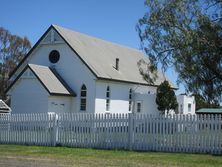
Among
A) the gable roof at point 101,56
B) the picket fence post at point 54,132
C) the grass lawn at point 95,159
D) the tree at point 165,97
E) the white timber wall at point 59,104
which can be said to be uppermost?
the gable roof at point 101,56

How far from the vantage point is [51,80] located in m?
38.2

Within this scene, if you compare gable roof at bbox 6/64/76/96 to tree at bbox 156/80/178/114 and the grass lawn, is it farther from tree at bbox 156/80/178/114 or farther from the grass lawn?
the grass lawn

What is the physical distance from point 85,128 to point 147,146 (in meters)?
3.21

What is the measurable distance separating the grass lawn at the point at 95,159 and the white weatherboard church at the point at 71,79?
61.2 ft

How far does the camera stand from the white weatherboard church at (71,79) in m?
37.5

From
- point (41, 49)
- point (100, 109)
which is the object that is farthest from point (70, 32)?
point (100, 109)

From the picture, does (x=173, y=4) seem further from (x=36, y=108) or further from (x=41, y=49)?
(x=41, y=49)

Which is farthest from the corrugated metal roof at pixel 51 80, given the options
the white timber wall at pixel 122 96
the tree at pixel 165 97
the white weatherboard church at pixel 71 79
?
the tree at pixel 165 97

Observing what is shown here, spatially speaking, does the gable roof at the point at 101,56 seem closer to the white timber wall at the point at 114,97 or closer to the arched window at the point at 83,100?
the white timber wall at the point at 114,97

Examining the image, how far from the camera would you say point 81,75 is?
39375 mm

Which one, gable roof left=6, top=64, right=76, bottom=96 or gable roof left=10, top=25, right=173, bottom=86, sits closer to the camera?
gable roof left=6, top=64, right=76, bottom=96

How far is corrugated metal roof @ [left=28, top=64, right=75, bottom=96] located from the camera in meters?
36.8

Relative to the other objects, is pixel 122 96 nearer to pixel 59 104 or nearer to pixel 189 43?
pixel 59 104

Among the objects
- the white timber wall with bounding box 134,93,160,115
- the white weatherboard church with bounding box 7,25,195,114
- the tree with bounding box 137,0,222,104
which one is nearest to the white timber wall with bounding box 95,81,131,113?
the white weatherboard church with bounding box 7,25,195,114
